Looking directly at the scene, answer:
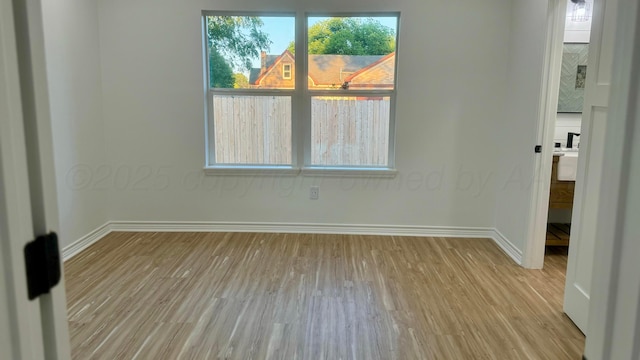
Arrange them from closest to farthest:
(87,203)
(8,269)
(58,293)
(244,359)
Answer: (8,269) < (58,293) < (244,359) < (87,203)

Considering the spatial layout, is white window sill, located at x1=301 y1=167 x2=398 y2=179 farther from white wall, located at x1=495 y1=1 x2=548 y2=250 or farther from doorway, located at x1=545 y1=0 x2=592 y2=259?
doorway, located at x1=545 y1=0 x2=592 y2=259

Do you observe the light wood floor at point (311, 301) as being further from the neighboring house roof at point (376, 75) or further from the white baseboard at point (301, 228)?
the neighboring house roof at point (376, 75)

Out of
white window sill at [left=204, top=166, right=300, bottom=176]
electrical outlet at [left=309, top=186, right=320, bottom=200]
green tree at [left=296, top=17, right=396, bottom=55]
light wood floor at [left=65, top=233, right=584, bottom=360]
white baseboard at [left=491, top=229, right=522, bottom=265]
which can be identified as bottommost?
light wood floor at [left=65, top=233, right=584, bottom=360]

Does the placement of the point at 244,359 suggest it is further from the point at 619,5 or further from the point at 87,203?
the point at 87,203

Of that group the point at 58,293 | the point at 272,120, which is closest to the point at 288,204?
the point at 272,120

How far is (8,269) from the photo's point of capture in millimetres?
565

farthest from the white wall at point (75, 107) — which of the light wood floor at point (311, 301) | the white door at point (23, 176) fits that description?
the white door at point (23, 176)

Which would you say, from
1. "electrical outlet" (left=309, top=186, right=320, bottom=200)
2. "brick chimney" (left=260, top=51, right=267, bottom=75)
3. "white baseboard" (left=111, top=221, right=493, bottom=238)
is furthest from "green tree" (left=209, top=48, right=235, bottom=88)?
"white baseboard" (left=111, top=221, right=493, bottom=238)

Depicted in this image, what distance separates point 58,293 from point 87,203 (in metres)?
3.48

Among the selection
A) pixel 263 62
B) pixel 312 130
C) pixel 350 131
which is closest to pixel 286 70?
pixel 263 62

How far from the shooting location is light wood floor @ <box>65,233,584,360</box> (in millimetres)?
2211

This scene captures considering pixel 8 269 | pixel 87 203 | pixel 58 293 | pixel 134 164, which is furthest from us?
pixel 134 164

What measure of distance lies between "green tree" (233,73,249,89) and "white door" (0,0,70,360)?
3489 millimetres

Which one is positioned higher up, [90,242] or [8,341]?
[8,341]
